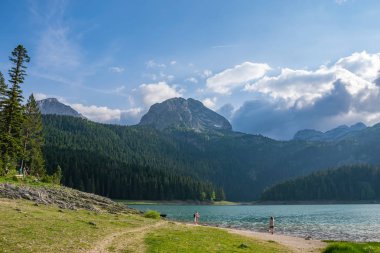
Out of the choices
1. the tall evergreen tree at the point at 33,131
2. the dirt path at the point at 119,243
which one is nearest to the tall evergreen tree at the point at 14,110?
the tall evergreen tree at the point at 33,131

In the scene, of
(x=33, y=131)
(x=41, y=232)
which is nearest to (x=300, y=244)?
(x=41, y=232)

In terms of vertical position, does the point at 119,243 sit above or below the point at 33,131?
below

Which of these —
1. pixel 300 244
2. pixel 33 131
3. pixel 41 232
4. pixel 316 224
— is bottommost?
pixel 300 244

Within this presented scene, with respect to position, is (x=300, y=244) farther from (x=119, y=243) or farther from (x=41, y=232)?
(x=41, y=232)

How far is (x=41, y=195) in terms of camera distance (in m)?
60.3

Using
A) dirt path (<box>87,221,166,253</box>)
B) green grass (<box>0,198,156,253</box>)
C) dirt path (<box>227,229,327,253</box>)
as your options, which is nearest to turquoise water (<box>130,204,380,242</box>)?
dirt path (<box>227,229,327,253</box>)

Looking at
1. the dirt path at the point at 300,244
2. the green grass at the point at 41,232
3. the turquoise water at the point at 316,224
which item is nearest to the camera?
the green grass at the point at 41,232

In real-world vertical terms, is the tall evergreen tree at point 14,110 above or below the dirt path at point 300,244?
above

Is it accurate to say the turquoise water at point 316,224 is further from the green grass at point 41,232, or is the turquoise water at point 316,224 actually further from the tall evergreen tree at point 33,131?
the tall evergreen tree at point 33,131

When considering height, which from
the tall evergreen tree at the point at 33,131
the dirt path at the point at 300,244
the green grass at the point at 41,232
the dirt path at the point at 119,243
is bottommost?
the dirt path at the point at 300,244

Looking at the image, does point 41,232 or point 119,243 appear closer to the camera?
point 119,243

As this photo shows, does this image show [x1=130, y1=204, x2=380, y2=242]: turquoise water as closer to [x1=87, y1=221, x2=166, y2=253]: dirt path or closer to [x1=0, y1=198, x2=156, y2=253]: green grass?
[x1=87, y1=221, x2=166, y2=253]: dirt path

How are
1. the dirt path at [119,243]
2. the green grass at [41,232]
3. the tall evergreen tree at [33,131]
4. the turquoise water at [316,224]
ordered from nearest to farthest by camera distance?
the green grass at [41,232] → the dirt path at [119,243] → the turquoise water at [316,224] → the tall evergreen tree at [33,131]

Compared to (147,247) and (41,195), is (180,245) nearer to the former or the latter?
(147,247)
